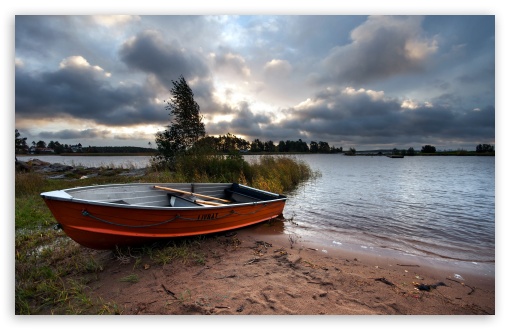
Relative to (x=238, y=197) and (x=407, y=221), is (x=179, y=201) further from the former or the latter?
(x=407, y=221)

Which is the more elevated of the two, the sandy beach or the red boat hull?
the red boat hull

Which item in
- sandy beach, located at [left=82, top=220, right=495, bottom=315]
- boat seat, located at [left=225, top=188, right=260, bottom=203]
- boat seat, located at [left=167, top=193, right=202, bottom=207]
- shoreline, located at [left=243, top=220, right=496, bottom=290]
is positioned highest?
boat seat, located at [left=167, top=193, right=202, bottom=207]

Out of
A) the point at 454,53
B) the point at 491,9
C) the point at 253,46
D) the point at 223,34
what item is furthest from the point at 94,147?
the point at 491,9

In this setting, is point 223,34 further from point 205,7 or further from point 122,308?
point 122,308

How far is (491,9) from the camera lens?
350cm

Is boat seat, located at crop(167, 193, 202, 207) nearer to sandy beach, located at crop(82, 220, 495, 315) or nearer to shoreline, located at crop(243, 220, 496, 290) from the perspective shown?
sandy beach, located at crop(82, 220, 495, 315)

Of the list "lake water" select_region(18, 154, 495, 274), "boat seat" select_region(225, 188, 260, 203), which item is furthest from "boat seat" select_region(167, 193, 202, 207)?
"lake water" select_region(18, 154, 495, 274)

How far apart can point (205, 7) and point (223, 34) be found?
25.3 inches

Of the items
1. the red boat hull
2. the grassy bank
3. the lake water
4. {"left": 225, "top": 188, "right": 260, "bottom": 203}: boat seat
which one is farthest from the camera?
{"left": 225, "top": 188, "right": 260, "bottom": 203}: boat seat

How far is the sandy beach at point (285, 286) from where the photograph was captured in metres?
2.75

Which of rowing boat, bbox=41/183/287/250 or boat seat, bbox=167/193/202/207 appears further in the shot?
boat seat, bbox=167/193/202/207

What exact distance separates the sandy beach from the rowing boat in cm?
45

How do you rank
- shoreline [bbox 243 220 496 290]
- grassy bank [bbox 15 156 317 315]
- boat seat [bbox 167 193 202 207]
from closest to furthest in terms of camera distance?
grassy bank [bbox 15 156 317 315], shoreline [bbox 243 220 496 290], boat seat [bbox 167 193 202 207]

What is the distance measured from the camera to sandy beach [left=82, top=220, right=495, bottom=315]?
275 cm
